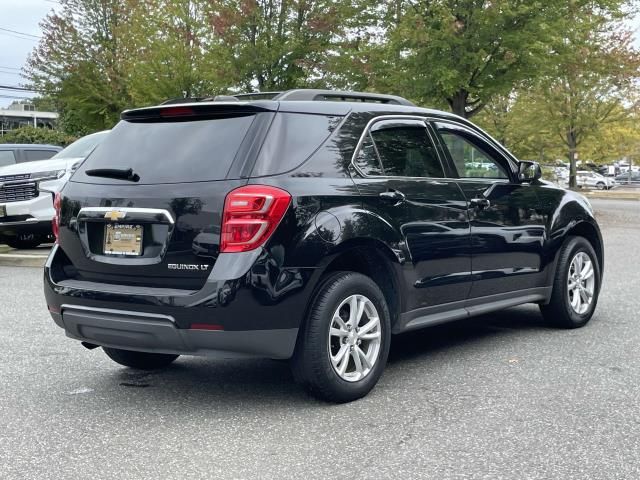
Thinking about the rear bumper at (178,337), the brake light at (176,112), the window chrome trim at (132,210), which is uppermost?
the brake light at (176,112)

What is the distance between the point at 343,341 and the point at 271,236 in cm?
84

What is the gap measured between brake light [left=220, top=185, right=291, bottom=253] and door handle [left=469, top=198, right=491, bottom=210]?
1944 millimetres

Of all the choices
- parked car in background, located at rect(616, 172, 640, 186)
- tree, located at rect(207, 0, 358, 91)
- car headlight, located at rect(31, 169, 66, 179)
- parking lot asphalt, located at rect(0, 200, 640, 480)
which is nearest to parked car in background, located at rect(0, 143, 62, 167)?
car headlight, located at rect(31, 169, 66, 179)

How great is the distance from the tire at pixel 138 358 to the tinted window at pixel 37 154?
32.6ft

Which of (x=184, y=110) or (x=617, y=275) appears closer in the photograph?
(x=184, y=110)

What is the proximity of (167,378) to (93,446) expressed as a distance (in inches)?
54.6

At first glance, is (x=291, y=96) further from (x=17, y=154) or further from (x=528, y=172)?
(x=17, y=154)

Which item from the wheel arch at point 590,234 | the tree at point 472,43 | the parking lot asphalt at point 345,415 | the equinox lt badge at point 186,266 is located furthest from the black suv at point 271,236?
the tree at point 472,43

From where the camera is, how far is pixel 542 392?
480cm

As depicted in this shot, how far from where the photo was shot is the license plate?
4.41 metres

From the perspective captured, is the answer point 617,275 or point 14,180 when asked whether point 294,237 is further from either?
point 14,180

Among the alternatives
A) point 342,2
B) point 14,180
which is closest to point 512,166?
point 14,180

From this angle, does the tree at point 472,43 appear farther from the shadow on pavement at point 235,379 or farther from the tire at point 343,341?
the tire at point 343,341

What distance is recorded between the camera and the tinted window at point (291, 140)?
14.4 ft
